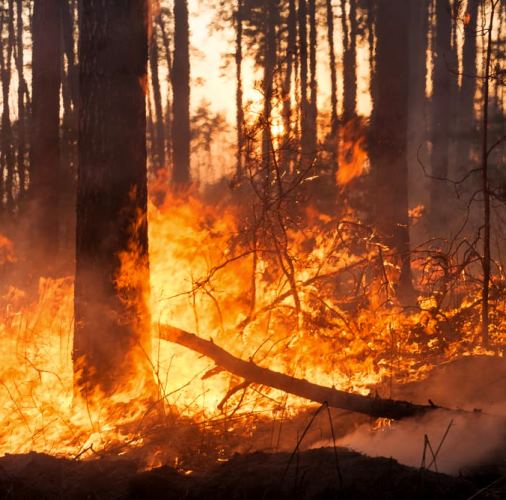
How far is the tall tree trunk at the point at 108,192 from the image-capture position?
207 inches

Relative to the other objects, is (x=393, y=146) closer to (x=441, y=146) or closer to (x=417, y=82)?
(x=441, y=146)

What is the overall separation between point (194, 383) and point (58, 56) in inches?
322

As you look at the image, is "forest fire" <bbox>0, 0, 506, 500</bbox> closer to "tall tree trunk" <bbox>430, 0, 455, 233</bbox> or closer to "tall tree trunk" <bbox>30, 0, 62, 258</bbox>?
"tall tree trunk" <bbox>30, 0, 62, 258</bbox>

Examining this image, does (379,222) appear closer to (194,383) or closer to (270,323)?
(270,323)

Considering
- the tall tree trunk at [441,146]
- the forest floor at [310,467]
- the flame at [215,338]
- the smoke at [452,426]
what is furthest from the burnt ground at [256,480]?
the tall tree trunk at [441,146]

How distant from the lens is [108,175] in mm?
5242

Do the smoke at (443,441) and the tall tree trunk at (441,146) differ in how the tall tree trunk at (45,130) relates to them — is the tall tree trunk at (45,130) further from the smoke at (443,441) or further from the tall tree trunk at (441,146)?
the tall tree trunk at (441,146)

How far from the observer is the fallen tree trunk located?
3.93 metres

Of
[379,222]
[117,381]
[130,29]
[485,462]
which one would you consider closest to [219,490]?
[485,462]

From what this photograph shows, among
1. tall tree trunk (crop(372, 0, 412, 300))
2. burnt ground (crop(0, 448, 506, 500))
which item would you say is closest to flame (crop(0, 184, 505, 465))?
burnt ground (crop(0, 448, 506, 500))

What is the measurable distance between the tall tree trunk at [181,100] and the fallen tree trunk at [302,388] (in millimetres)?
13584

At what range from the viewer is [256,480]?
301cm

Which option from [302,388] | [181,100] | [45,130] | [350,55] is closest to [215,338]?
[302,388]

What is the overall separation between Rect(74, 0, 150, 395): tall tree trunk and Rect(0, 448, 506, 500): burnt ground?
166 cm
